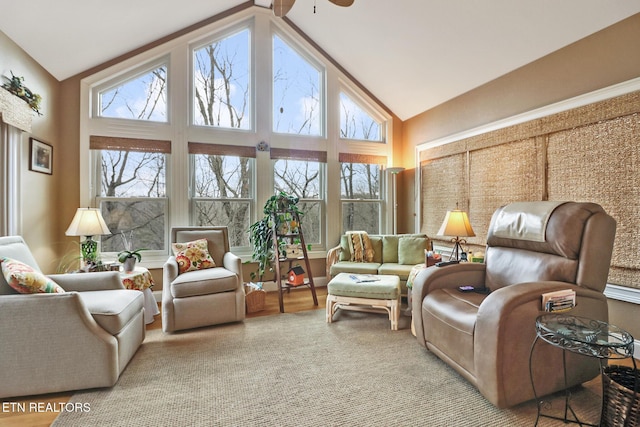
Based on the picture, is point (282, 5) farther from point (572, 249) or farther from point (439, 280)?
point (572, 249)

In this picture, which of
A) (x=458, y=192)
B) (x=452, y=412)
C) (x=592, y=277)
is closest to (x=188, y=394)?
(x=452, y=412)

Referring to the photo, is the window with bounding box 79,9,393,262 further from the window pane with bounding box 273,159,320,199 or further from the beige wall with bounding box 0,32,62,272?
the beige wall with bounding box 0,32,62,272

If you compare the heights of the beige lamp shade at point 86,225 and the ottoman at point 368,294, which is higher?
the beige lamp shade at point 86,225

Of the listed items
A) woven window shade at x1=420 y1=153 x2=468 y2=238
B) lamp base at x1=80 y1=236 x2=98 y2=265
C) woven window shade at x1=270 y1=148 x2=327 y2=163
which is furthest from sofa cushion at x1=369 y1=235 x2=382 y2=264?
lamp base at x1=80 y1=236 x2=98 y2=265

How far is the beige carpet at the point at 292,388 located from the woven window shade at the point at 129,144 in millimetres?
2277

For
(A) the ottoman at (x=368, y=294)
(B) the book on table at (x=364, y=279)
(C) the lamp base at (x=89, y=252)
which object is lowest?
(A) the ottoman at (x=368, y=294)

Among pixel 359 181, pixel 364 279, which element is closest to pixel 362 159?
pixel 359 181

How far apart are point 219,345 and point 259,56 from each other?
12.3 ft

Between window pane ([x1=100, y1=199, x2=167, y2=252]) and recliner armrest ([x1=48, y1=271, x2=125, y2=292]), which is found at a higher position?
window pane ([x1=100, y1=199, x2=167, y2=252])

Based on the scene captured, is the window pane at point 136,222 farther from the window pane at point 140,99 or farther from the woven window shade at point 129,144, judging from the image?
the window pane at point 140,99

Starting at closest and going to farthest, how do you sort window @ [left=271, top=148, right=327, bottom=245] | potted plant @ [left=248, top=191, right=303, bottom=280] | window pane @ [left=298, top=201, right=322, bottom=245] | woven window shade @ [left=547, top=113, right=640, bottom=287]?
woven window shade @ [left=547, top=113, right=640, bottom=287] → potted plant @ [left=248, top=191, right=303, bottom=280] → window @ [left=271, top=148, right=327, bottom=245] → window pane @ [left=298, top=201, right=322, bottom=245]

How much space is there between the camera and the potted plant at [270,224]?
385cm

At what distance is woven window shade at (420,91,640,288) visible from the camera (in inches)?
92.9

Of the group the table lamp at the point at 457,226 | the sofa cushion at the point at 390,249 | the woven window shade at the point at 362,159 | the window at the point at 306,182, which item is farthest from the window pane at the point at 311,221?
the table lamp at the point at 457,226
